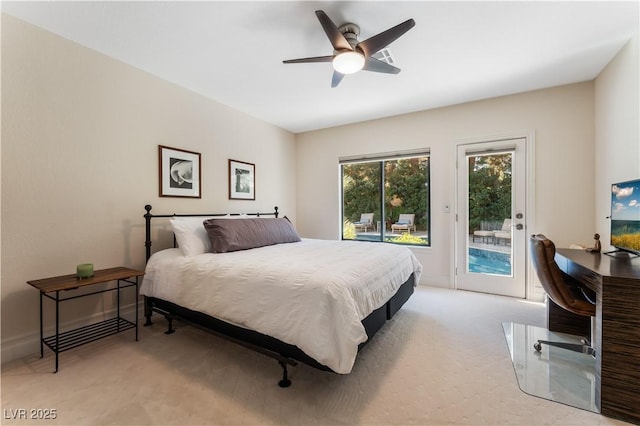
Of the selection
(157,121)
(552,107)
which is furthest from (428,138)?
(157,121)

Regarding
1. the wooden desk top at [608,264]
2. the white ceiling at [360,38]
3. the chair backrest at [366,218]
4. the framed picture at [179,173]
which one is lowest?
the wooden desk top at [608,264]

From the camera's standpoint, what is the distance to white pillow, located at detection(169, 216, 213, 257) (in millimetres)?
2484

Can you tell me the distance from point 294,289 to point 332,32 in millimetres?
1708

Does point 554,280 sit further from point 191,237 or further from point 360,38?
point 191,237

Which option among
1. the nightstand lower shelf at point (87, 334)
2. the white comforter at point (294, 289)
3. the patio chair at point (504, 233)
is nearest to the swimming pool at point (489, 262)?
the patio chair at point (504, 233)

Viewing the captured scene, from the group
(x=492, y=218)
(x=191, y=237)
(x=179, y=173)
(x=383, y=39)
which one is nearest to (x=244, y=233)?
(x=191, y=237)

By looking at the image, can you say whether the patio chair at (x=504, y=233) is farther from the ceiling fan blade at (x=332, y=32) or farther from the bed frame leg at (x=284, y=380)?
the bed frame leg at (x=284, y=380)

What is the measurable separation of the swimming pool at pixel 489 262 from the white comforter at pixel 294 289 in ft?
5.38

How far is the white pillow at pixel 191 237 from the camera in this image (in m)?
2.48

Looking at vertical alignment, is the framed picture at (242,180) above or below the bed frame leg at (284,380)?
above

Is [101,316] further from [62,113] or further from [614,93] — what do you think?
[614,93]

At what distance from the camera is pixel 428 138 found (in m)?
3.88

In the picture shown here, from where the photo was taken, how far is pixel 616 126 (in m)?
2.53

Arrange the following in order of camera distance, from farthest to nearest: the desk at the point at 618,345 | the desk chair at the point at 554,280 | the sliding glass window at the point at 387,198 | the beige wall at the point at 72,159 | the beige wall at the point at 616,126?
the sliding glass window at the point at 387,198, the beige wall at the point at 616,126, the beige wall at the point at 72,159, the desk chair at the point at 554,280, the desk at the point at 618,345
